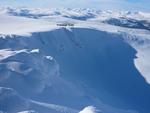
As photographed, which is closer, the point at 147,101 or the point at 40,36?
the point at 147,101

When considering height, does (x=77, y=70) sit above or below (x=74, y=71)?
above

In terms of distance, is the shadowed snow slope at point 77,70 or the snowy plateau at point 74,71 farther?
the shadowed snow slope at point 77,70

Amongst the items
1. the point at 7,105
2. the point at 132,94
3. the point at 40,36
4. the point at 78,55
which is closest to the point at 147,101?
the point at 132,94

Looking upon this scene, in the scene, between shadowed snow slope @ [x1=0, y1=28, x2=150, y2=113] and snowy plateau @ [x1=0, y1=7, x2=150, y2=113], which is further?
shadowed snow slope @ [x1=0, y1=28, x2=150, y2=113]

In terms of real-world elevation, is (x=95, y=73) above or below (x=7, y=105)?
above

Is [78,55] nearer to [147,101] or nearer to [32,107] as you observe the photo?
[147,101]

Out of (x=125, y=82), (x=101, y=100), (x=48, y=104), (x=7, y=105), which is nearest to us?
(x=7, y=105)

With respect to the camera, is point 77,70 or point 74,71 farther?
point 77,70
